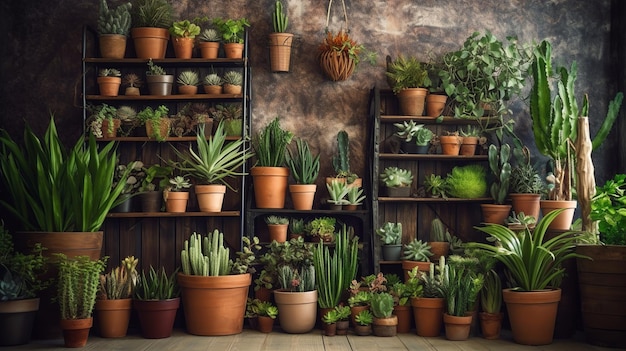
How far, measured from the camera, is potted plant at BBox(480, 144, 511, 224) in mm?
5660

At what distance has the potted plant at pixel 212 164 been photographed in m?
5.51

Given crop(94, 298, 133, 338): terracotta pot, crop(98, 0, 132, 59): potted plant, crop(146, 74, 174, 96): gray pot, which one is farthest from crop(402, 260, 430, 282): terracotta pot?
crop(98, 0, 132, 59): potted plant

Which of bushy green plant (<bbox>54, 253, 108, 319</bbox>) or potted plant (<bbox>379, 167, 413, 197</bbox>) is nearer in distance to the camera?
bushy green plant (<bbox>54, 253, 108, 319</bbox>)

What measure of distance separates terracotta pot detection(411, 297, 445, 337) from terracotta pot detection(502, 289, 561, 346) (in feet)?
1.71

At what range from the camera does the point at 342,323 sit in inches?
204

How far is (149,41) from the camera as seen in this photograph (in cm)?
572

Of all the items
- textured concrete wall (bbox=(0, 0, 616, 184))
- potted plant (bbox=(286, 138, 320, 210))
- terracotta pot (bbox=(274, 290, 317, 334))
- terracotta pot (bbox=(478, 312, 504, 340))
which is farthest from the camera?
textured concrete wall (bbox=(0, 0, 616, 184))

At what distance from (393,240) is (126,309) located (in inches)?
81.3

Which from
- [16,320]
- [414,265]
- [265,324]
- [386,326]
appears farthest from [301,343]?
[16,320]

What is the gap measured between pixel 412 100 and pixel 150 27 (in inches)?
84.0

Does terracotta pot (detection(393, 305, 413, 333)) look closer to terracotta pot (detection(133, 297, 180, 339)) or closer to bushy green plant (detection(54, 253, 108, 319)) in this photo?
terracotta pot (detection(133, 297, 180, 339))

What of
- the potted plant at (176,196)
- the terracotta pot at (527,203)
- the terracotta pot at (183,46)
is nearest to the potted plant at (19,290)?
the potted plant at (176,196)

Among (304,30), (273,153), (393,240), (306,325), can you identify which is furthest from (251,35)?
(306,325)

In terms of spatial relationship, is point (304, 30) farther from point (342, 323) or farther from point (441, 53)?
point (342, 323)
